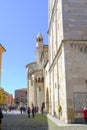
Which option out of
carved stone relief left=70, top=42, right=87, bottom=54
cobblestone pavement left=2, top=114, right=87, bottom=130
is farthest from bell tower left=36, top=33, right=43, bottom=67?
carved stone relief left=70, top=42, right=87, bottom=54

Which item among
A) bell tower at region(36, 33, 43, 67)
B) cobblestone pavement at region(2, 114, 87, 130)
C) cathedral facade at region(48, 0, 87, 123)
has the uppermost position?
bell tower at region(36, 33, 43, 67)

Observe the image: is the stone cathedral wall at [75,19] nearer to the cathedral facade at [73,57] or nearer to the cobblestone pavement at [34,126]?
the cathedral facade at [73,57]

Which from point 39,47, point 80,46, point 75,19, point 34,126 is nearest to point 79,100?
point 34,126

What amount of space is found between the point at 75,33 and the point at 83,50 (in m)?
1.32

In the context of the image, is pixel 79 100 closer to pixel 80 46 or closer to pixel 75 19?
pixel 80 46

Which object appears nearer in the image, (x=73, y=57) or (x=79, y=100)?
(x=79, y=100)

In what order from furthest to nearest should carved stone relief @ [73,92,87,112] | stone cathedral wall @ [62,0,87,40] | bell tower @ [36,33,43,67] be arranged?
bell tower @ [36,33,43,67] → stone cathedral wall @ [62,0,87,40] → carved stone relief @ [73,92,87,112]

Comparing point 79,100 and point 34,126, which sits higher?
point 79,100

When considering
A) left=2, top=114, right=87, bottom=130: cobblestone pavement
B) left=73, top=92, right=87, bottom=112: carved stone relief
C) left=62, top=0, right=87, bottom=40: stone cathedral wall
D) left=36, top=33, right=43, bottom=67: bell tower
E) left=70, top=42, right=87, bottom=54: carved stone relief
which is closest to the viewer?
left=2, top=114, right=87, bottom=130: cobblestone pavement

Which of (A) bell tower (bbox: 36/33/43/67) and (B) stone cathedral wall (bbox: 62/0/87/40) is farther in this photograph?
(A) bell tower (bbox: 36/33/43/67)

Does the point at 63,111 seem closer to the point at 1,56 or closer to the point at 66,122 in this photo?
the point at 66,122

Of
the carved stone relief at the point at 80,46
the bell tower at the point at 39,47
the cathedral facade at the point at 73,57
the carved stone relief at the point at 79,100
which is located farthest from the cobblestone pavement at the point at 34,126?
the bell tower at the point at 39,47

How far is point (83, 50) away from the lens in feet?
59.3

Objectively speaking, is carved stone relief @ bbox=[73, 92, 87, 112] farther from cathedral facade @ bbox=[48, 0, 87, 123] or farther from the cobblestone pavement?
the cobblestone pavement
